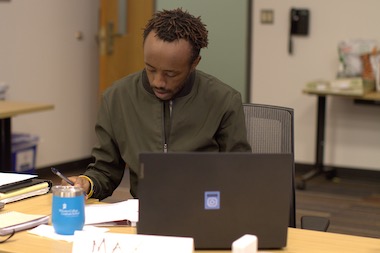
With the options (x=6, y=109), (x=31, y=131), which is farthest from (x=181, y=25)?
(x=31, y=131)

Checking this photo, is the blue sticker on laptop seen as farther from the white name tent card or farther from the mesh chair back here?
the mesh chair back

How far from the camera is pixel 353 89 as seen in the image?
5.53 m

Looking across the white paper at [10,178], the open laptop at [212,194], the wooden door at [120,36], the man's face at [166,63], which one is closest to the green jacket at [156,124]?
the man's face at [166,63]

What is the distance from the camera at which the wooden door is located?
626 cm

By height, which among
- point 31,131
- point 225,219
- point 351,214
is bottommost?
point 351,214

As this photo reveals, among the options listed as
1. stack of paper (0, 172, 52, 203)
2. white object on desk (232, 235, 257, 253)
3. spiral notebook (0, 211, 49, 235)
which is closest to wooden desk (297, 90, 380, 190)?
stack of paper (0, 172, 52, 203)

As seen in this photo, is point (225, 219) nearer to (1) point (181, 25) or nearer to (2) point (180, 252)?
(2) point (180, 252)

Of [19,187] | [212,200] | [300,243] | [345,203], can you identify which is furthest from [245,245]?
[345,203]

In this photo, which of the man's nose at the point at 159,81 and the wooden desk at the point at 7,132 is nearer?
the man's nose at the point at 159,81

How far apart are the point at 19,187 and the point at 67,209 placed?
479 millimetres

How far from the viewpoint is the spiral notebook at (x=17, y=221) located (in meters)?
2.10

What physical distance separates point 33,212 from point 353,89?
366 centimetres

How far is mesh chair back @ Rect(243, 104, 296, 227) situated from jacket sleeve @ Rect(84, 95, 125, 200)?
0.51 meters

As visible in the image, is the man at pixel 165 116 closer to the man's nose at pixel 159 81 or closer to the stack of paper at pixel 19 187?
the man's nose at pixel 159 81
